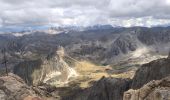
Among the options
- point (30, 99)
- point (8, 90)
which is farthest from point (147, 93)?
point (8, 90)

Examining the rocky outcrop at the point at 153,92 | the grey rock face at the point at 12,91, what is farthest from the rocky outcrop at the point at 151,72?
the rocky outcrop at the point at 153,92

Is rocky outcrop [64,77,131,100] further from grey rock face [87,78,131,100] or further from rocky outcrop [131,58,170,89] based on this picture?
rocky outcrop [131,58,170,89]

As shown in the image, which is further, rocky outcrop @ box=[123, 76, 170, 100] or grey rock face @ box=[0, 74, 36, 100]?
grey rock face @ box=[0, 74, 36, 100]

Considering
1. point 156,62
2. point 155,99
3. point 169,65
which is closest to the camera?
point 155,99

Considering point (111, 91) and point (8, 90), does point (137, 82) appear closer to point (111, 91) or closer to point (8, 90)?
point (111, 91)

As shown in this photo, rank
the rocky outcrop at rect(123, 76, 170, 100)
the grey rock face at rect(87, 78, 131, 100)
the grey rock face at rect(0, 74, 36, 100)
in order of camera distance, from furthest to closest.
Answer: the grey rock face at rect(87, 78, 131, 100) → the grey rock face at rect(0, 74, 36, 100) → the rocky outcrop at rect(123, 76, 170, 100)

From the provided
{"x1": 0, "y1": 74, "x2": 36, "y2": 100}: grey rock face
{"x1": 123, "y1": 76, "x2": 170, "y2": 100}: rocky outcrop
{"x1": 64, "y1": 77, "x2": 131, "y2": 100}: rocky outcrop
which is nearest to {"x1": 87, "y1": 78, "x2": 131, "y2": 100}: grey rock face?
{"x1": 64, "y1": 77, "x2": 131, "y2": 100}: rocky outcrop
